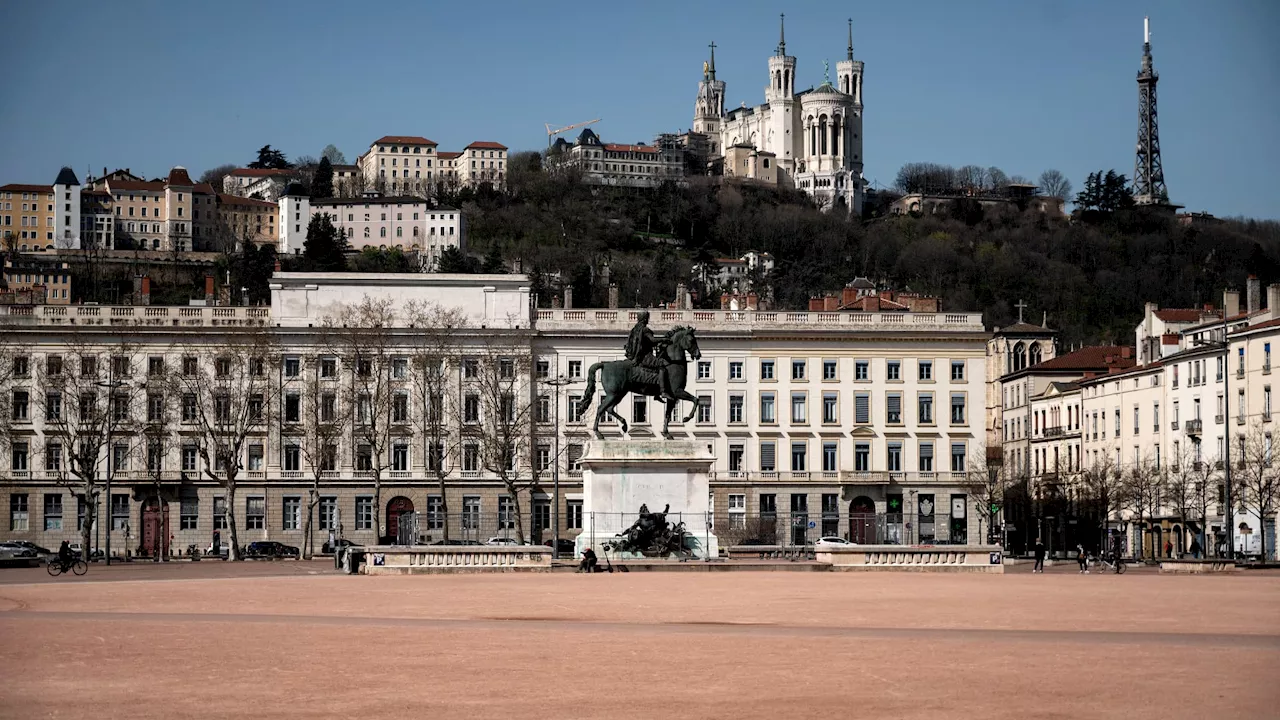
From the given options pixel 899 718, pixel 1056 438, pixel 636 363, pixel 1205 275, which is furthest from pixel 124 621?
pixel 1205 275

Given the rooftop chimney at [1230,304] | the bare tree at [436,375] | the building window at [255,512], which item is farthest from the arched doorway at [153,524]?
the rooftop chimney at [1230,304]

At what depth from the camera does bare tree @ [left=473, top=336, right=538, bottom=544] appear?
3792 inches

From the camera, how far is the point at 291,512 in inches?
3883

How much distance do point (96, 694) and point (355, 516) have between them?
80468mm

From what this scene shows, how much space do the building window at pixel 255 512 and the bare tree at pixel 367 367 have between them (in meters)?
5.07

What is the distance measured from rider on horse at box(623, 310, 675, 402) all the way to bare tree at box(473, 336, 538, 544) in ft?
145

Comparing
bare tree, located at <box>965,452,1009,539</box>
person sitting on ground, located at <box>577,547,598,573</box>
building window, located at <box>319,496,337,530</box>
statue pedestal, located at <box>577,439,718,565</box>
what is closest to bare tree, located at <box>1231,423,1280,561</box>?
bare tree, located at <box>965,452,1009,539</box>

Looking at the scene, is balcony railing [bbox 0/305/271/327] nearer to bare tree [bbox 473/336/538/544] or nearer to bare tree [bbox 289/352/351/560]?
bare tree [bbox 289/352/351/560]

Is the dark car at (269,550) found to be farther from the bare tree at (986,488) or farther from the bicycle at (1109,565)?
the bicycle at (1109,565)

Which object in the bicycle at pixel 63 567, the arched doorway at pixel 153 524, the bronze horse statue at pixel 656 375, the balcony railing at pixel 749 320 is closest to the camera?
the bronze horse statue at pixel 656 375

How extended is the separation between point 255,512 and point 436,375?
11606 mm

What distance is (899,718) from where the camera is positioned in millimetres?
17469

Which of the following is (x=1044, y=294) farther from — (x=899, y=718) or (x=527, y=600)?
(x=899, y=718)

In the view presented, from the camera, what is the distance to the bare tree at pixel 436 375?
97.1 metres
